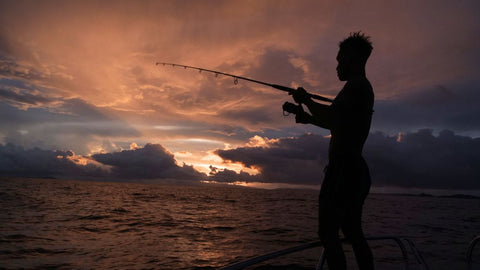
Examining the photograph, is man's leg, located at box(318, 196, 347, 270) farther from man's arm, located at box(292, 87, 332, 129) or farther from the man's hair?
the man's hair

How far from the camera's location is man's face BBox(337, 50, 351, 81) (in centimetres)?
270

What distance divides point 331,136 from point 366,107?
0.37m

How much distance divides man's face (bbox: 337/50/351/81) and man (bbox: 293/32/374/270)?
16 cm

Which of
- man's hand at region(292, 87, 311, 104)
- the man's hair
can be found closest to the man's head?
the man's hair

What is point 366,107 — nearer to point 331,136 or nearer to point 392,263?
point 331,136

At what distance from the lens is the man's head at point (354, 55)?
2684 millimetres

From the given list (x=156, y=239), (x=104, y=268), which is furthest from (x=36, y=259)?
(x=156, y=239)

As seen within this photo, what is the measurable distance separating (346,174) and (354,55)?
109cm

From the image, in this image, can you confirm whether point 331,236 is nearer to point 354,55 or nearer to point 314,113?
point 314,113

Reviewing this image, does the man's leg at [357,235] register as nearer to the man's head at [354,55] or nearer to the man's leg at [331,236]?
the man's leg at [331,236]

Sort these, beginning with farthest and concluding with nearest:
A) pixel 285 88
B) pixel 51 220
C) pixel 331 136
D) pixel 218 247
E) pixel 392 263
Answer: pixel 51 220, pixel 218 247, pixel 392 263, pixel 285 88, pixel 331 136

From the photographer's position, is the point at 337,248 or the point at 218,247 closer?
the point at 337,248

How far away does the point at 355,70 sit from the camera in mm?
2662

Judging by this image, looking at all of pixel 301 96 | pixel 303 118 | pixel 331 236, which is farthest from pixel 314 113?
pixel 331 236
